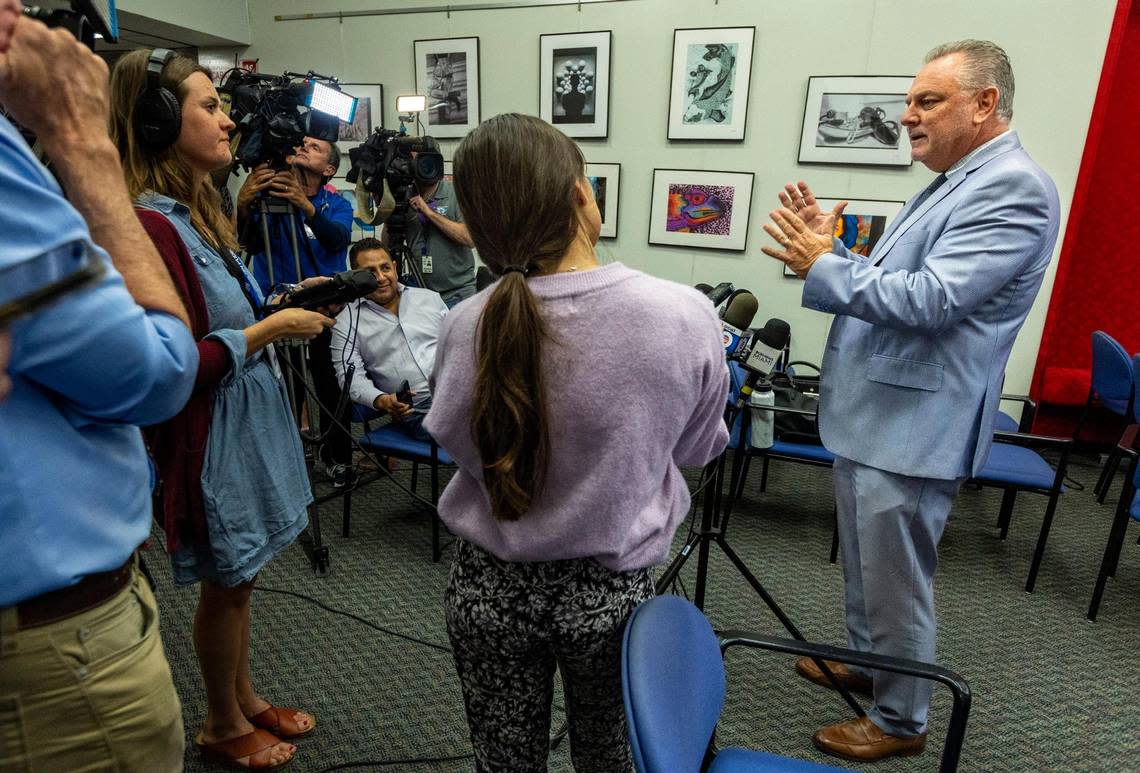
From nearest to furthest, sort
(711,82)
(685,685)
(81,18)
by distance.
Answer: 1. (81,18)
2. (685,685)
3. (711,82)

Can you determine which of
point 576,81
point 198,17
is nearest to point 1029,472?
point 576,81

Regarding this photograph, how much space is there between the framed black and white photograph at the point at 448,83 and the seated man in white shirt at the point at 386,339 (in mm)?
2155

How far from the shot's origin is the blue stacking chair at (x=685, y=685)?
0.77m

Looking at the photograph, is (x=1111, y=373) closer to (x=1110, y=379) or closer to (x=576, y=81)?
(x=1110, y=379)

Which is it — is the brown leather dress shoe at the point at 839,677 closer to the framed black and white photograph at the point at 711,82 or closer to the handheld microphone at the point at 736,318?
the handheld microphone at the point at 736,318

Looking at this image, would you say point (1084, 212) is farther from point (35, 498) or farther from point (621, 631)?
point (35, 498)

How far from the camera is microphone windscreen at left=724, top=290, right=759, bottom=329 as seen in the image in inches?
67.4

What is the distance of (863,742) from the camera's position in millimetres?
1742

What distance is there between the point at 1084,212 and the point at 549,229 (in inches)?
176

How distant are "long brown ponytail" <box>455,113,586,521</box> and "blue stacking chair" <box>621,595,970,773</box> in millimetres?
264

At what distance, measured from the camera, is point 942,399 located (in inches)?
61.0

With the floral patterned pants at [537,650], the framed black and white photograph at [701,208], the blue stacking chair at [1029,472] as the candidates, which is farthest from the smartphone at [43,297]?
the framed black and white photograph at [701,208]

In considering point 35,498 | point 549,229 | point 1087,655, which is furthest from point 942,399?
point 35,498

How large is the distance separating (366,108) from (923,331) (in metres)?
4.38
